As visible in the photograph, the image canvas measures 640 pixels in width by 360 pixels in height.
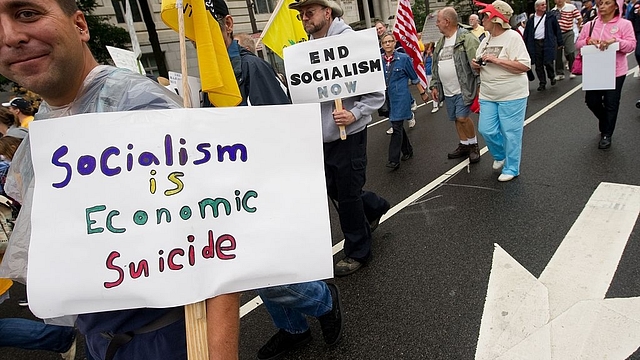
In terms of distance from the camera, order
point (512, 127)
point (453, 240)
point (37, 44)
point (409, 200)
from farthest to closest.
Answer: point (409, 200)
point (512, 127)
point (453, 240)
point (37, 44)

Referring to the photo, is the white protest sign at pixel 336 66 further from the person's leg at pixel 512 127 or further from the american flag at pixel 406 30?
the american flag at pixel 406 30

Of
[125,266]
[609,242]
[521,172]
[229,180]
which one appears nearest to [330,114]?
[229,180]

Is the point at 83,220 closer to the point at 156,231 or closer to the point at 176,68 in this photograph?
the point at 156,231

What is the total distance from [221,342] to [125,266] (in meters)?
0.34

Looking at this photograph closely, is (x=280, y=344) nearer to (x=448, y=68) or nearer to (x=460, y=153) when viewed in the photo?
(x=460, y=153)

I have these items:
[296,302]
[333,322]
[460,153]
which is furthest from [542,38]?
[296,302]

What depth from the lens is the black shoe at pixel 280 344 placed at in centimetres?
238

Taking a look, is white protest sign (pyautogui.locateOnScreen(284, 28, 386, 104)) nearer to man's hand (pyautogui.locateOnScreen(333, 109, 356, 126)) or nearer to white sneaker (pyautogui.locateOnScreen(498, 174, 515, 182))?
man's hand (pyautogui.locateOnScreen(333, 109, 356, 126))

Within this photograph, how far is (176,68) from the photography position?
65.9 feet

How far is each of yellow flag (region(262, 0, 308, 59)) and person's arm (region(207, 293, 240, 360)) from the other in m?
2.98

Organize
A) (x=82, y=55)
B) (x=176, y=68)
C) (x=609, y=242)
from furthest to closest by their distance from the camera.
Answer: (x=176, y=68), (x=609, y=242), (x=82, y=55)

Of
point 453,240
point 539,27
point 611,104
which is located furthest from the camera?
point 539,27

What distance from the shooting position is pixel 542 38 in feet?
27.8

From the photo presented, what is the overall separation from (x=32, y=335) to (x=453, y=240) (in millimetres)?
3139
